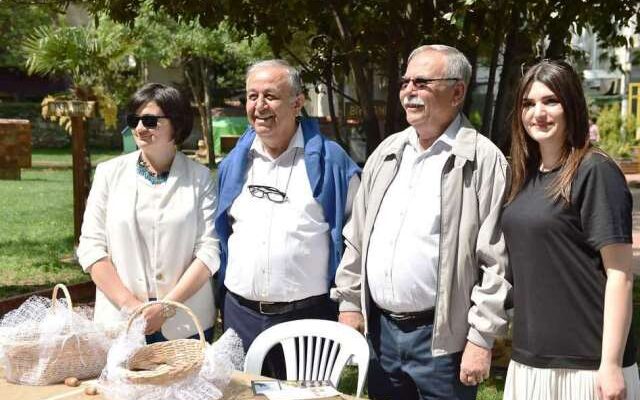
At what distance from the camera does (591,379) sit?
9.20 ft

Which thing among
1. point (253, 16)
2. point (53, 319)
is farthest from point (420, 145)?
point (253, 16)

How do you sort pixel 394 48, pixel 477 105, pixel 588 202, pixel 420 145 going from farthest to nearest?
pixel 477 105
pixel 394 48
pixel 420 145
pixel 588 202

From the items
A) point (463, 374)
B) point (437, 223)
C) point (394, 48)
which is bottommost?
point (463, 374)

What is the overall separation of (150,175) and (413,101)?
118cm

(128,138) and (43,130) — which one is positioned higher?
(128,138)

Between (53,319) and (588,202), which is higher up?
(588,202)

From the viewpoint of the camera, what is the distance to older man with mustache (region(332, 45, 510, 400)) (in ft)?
10.2

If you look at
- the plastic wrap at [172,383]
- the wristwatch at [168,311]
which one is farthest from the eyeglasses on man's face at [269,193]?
the plastic wrap at [172,383]

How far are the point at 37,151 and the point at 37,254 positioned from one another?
1928cm

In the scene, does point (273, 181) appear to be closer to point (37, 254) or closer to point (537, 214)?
point (537, 214)

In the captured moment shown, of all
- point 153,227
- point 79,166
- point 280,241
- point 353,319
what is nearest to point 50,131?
point 79,166

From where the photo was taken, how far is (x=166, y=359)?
3041 mm

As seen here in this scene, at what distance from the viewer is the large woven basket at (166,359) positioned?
2770mm

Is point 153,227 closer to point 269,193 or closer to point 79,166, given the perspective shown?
point 269,193
